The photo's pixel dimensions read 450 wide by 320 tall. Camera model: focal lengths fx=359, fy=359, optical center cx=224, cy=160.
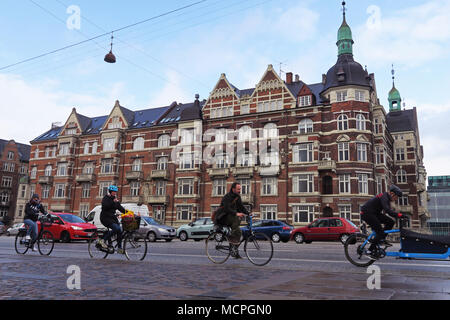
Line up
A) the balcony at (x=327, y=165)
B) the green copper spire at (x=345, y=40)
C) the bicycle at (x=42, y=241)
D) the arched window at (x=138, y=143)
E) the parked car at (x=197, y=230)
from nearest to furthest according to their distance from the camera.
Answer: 1. the bicycle at (x=42, y=241)
2. the parked car at (x=197, y=230)
3. the balcony at (x=327, y=165)
4. the green copper spire at (x=345, y=40)
5. the arched window at (x=138, y=143)

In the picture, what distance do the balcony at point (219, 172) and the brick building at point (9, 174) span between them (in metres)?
49.8

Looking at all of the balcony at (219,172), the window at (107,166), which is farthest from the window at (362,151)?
the window at (107,166)

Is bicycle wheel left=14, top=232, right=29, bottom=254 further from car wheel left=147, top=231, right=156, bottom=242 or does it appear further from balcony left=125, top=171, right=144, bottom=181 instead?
balcony left=125, top=171, right=144, bottom=181

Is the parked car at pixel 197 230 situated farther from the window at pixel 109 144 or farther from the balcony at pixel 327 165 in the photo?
the window at pixel 109 144

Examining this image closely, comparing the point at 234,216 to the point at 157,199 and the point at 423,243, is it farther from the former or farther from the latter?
the point at 157,199

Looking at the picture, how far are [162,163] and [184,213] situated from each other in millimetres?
7282

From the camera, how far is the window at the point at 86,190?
47906mm

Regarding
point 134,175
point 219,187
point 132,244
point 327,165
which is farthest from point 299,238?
point 134,175

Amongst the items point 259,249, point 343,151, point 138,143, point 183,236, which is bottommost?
point 183,236

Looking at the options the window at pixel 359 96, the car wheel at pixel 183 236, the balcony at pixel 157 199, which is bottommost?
the car wheel at pixel 183 236

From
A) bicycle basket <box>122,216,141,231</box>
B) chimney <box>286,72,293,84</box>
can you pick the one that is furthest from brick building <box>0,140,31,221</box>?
bicycle basket <box>122,216,141,231</box>

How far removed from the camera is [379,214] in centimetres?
770

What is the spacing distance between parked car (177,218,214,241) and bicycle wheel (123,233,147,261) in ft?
51.6

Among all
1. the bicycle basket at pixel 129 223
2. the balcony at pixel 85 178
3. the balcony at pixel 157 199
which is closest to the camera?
the bicycle basket at pixel 129 223
